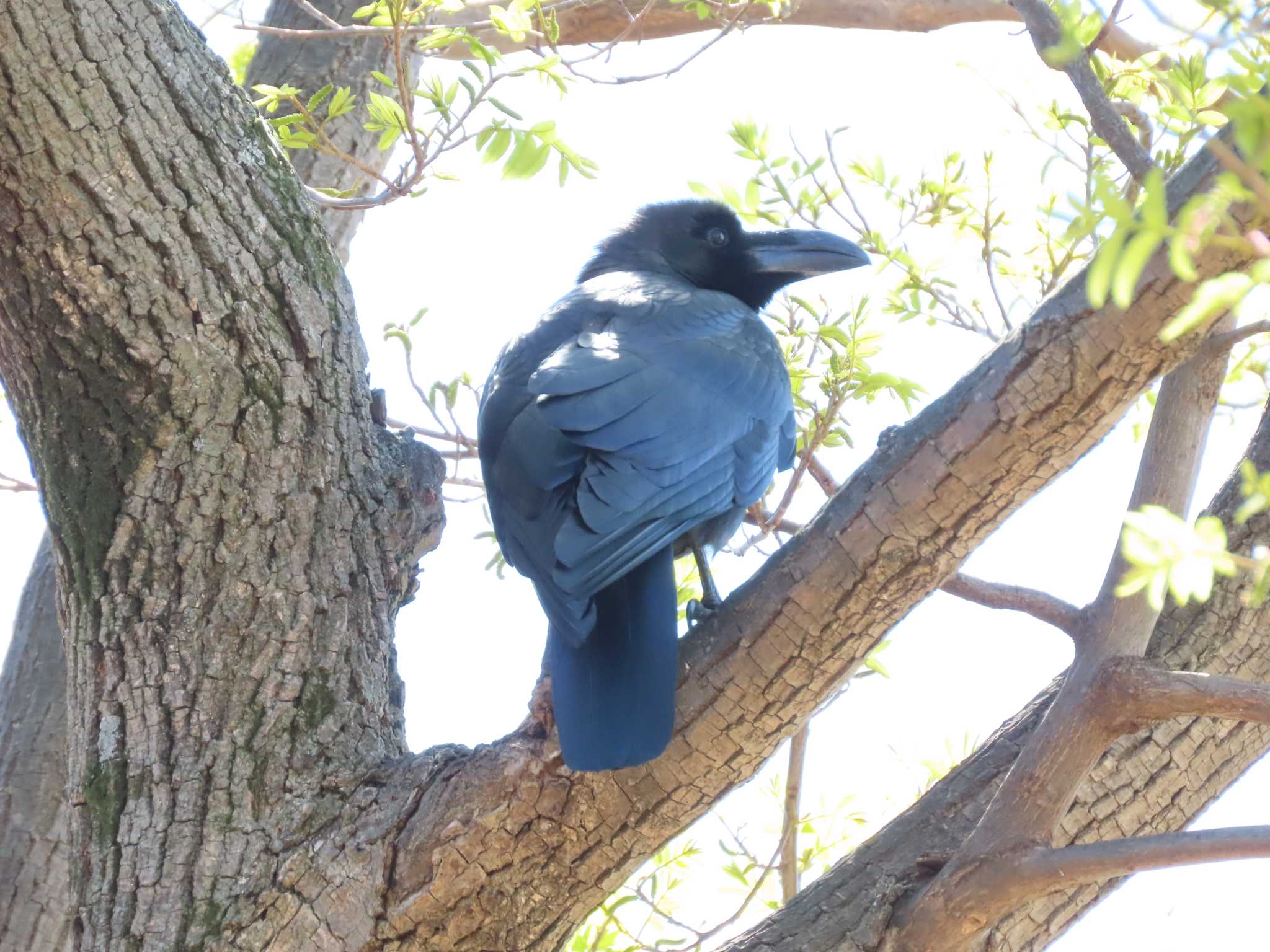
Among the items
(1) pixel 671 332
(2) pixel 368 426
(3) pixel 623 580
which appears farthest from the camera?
(1) pixel 671 332

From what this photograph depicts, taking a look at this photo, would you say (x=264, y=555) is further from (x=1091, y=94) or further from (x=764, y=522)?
(x=1091, y=94)

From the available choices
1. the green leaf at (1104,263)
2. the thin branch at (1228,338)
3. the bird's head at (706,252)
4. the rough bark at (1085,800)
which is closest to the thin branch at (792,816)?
the rough bark at (1085,800)

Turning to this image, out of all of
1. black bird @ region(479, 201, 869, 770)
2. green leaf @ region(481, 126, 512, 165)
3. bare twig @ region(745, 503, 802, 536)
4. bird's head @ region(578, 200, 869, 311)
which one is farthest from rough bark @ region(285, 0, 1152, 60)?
bare twig @ region(745, 503, 802, 536)

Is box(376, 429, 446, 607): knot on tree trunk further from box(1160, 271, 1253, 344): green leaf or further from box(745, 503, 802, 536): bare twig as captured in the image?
box(1160, 271, 1253, 344): green leaf

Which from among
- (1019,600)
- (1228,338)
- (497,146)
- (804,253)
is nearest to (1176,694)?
(1019,600)

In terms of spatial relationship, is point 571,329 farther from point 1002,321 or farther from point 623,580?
point 1002,321

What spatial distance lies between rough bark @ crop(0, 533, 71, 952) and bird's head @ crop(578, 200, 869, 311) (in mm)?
2217

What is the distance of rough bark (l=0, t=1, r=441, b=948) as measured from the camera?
9.25ft

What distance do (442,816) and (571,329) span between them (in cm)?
154

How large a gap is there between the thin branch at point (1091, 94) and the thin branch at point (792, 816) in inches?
68.9

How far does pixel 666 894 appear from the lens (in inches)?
169

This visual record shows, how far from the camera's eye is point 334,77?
498 centimetres

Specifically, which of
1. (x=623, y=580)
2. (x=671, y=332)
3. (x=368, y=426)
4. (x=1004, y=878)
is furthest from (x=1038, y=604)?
(x=368, y=426)

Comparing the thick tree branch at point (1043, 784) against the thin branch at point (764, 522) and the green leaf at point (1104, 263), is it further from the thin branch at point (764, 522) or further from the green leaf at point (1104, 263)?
the green leaf at point (1104, 263)
